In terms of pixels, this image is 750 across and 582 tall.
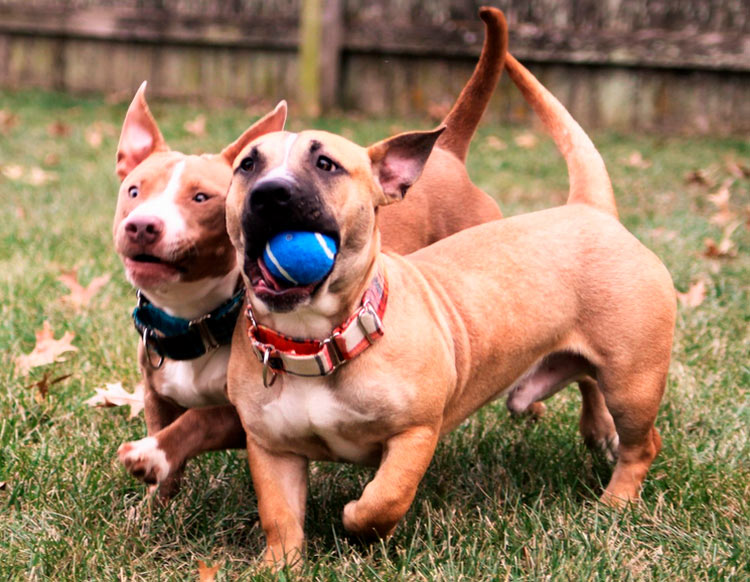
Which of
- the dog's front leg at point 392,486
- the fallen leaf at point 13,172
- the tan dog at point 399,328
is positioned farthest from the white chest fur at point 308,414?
the fallen leaf at point 13,172

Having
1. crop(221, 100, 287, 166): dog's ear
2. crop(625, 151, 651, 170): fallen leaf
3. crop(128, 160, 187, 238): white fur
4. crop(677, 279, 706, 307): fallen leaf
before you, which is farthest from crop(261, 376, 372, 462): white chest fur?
crop(625, 151, 651, 170): fallen leaf

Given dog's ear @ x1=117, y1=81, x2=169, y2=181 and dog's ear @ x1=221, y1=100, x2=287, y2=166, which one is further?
dog's ear @ x1=117, y1=81, x2=169, y2=181

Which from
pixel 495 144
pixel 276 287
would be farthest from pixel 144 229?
pixel 495 144

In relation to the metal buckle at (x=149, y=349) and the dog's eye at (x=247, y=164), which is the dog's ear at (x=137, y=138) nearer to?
the metal buckle at (x=149, y=349)

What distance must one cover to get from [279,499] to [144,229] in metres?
0.78

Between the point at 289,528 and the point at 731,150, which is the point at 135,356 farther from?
the point at 731,150

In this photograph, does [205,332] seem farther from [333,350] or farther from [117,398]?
[117,398]

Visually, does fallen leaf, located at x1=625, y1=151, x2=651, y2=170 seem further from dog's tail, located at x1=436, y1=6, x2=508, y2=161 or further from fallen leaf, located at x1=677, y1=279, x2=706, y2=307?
dog's tail, located at x1=436, y1=6, x2=508, y2=161

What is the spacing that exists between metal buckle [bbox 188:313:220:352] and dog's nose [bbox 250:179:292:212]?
654mm

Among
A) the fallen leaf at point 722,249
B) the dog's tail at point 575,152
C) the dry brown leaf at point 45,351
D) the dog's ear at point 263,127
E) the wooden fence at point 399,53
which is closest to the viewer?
the dog's ear at point 263,127

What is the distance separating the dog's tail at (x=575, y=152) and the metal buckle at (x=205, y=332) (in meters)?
1.30

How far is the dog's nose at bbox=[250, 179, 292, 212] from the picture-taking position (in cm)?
225

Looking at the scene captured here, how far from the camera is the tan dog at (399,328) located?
2.44m

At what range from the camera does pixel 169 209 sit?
2.68 m
